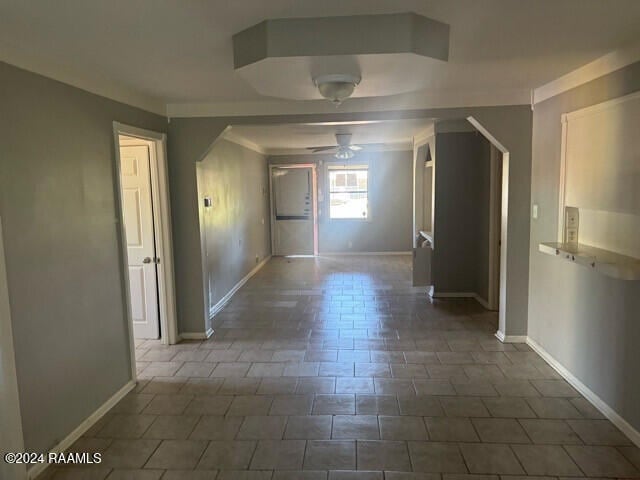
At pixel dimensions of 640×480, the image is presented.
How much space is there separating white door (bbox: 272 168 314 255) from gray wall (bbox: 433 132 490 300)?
4077mm

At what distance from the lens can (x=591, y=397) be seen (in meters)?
3.00

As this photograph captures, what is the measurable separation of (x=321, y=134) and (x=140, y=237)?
324cm

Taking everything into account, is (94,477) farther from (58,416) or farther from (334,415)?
(334,415)

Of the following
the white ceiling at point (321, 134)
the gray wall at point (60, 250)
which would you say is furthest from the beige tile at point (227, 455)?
the white ceiling at point (321, 134)

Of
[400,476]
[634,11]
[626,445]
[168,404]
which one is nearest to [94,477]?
[168,404]

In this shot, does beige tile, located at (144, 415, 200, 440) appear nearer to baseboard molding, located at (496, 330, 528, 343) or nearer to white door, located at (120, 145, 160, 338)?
white door, located at (120, 145, 160, 338)

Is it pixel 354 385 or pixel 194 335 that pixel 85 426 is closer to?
pixel 194 335

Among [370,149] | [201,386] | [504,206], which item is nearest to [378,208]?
[370,149]

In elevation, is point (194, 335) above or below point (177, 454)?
above

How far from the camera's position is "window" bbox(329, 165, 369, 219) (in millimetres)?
9367

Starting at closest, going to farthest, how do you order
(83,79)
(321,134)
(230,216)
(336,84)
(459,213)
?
(336,84) < (83,79) < (459,213) < (230,216) < (321,134)

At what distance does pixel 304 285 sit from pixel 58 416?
4.33 metres

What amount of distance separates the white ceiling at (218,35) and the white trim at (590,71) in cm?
7

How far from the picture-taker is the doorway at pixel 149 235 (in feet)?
13.3
